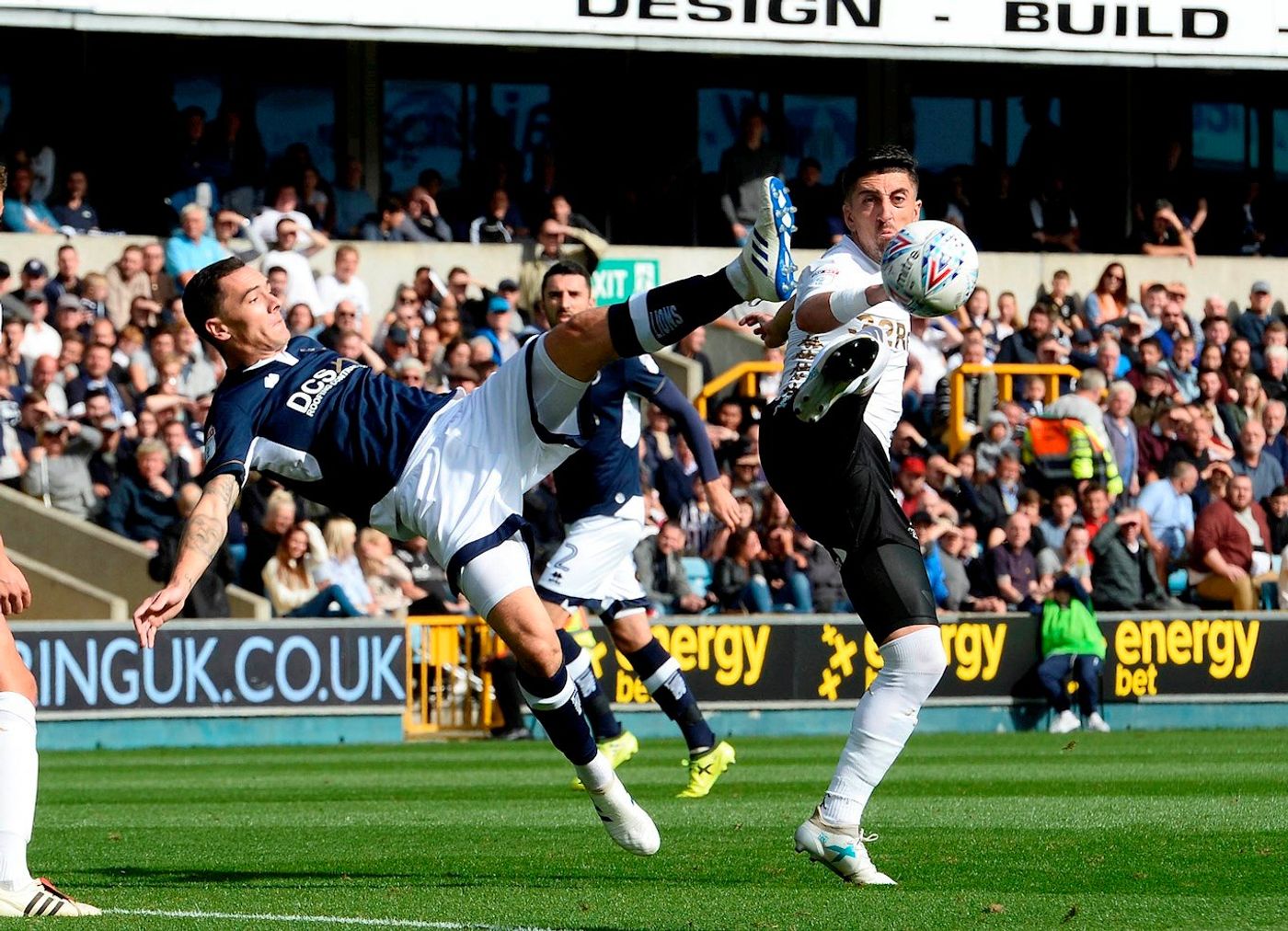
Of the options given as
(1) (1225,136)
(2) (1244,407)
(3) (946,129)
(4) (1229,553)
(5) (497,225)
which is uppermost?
(3) (946,129)

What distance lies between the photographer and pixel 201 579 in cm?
1712

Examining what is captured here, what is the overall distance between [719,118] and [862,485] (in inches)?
817

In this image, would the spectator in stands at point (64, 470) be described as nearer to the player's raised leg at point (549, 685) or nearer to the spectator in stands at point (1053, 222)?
the player's raised leg at point (549, 685)

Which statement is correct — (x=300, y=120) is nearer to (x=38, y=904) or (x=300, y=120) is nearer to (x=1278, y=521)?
(x=1278, y=521)

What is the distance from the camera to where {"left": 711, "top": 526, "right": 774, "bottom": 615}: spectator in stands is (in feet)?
62.1

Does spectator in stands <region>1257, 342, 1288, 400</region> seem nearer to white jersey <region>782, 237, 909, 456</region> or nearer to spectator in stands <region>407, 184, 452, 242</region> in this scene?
spectator in stands <region>407, 184, 452, 242</region>

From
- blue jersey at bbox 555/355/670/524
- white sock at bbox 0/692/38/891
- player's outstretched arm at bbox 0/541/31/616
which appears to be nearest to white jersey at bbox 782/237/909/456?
player's outstretched arm at bbox 0/541/31/616

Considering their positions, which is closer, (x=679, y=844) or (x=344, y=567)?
(x=679, y=844)

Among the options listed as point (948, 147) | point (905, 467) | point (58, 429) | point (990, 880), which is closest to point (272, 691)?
point (58, 429)

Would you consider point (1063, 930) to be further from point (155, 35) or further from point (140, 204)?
point (155, 35)

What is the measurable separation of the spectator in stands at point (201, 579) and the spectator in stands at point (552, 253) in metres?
5.42

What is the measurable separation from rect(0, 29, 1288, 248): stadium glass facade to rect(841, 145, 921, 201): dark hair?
58.5 ft

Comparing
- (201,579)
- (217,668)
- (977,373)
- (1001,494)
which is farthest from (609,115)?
(217,668)

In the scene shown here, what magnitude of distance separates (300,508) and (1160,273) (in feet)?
39.0
